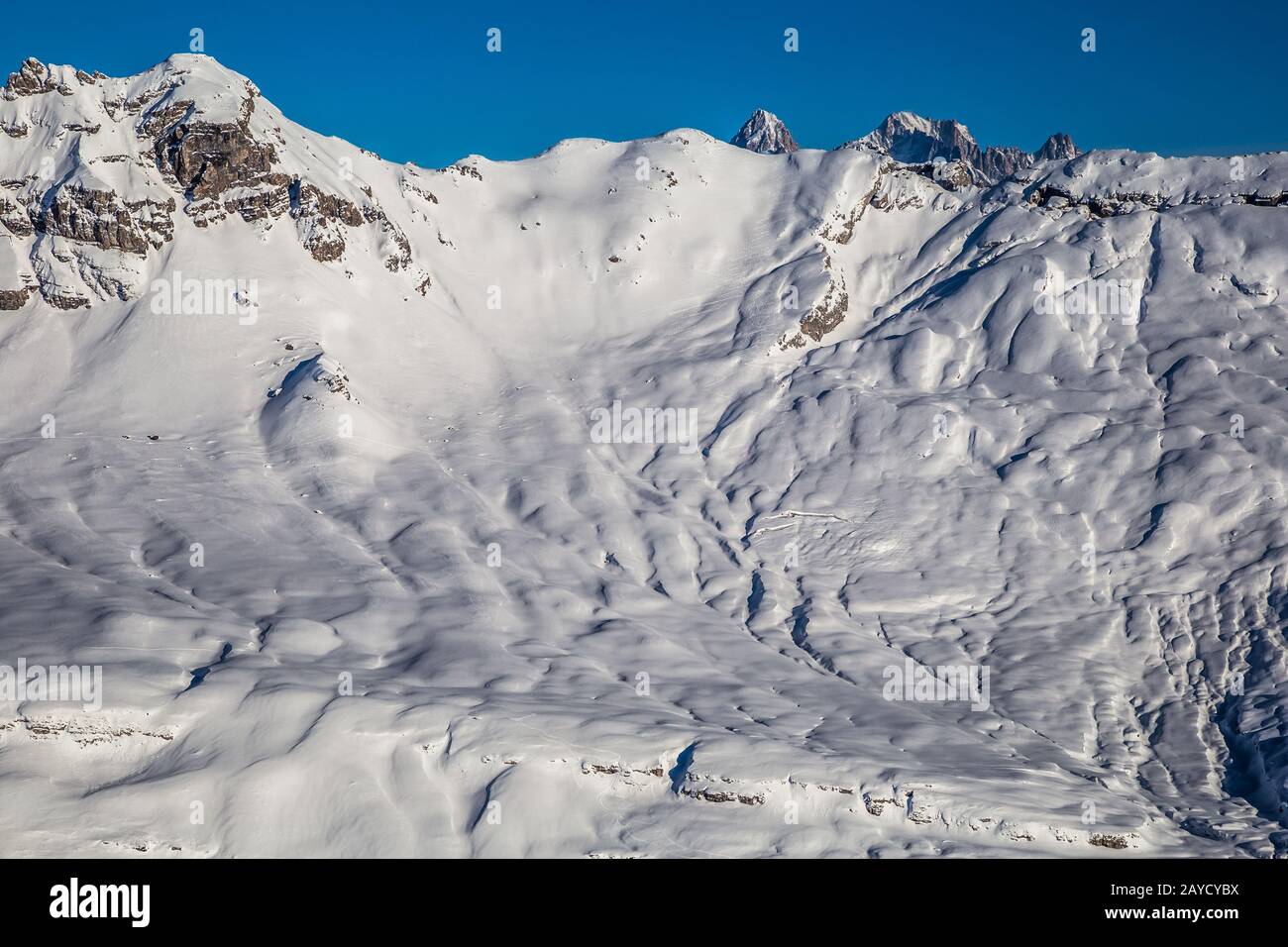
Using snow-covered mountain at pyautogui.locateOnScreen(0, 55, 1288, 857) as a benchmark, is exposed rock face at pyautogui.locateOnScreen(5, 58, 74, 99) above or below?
above

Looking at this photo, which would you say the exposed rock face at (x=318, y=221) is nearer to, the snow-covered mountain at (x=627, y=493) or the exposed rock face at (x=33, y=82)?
the snow-covered mountain at (x=627, y=493)

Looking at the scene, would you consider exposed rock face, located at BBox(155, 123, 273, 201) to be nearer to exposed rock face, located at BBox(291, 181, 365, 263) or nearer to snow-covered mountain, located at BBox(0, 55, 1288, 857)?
snow-covered mountain, located at BBox(0, 55, 1288, 857)

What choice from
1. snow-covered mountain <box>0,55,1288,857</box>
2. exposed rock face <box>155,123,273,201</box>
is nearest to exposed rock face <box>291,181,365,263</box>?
snow-covered mountain <box>0,55,1288,857</box>

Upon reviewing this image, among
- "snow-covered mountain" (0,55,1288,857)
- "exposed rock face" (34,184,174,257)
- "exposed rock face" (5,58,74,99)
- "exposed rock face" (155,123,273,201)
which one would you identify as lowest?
"snow-covered mountain" (0,55,1288,857)

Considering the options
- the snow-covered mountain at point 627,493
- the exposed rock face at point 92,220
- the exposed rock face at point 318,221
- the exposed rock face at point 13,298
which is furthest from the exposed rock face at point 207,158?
the exposed rock face at point 13,298

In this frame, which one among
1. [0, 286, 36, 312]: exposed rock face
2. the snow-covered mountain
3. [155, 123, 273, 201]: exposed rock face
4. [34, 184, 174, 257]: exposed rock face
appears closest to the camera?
the snow-covered mountain

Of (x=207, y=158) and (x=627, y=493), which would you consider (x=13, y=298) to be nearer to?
(x=207, y=158)

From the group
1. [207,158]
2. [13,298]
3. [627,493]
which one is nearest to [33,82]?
[207,158]

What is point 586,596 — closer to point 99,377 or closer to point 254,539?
point 254,539
